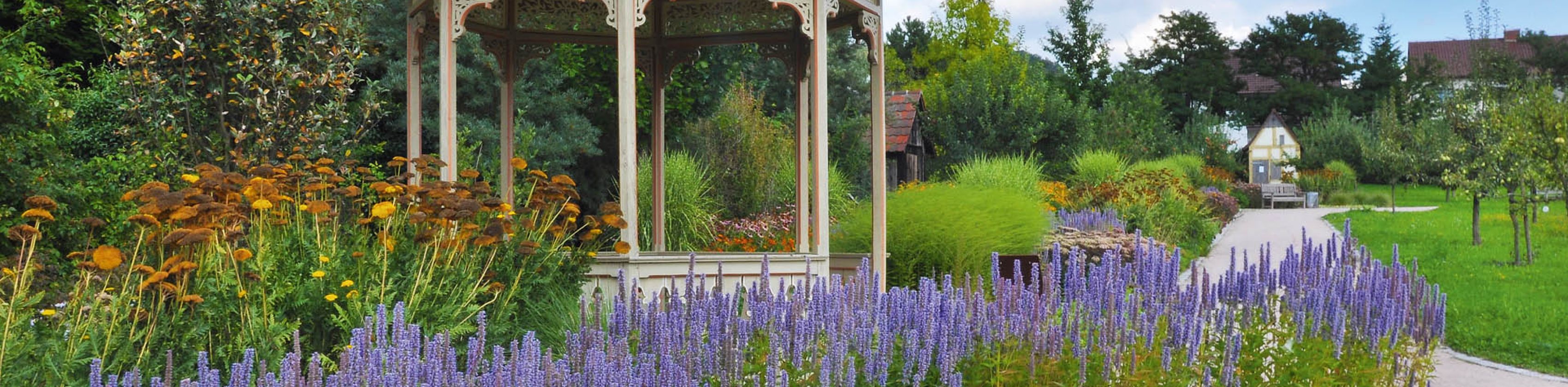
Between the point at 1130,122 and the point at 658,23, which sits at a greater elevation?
the point at 1130,122

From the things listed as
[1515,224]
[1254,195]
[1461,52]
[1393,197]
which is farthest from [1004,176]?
[1461,52]

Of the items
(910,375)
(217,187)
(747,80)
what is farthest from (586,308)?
(747,80)

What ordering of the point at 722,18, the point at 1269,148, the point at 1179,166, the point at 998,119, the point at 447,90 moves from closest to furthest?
the point at 447,90, the point at 722,18, the point at 998,119, the point at 1179,166, the point at 1269,148

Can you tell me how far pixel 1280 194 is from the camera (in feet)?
109

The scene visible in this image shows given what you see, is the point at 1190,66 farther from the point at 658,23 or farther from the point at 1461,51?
the point at 658,23

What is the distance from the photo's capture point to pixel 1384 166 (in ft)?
98.1

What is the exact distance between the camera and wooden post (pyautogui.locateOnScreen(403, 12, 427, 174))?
7.29 meters

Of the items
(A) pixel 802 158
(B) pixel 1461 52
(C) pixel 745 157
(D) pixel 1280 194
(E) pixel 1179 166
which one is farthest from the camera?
(B) pixel 1461 52

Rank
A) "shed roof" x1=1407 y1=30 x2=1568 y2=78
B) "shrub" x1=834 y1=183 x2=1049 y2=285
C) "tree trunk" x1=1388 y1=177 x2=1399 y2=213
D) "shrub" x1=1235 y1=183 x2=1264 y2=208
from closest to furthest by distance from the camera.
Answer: "shrub" x1=834 y1=183 x2=1049 y2=285, "tree trunk" x1=1388 y1=177 x2=1399 y2=213, "shrub" x1=1235 y1=183 x2=1264 y2=208, "shed roof" x1=1407 y1=30 x2=1568 y2=78

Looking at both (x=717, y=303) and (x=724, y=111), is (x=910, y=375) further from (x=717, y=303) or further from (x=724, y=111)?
(x=724, y=111)

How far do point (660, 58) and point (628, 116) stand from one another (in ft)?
9.77

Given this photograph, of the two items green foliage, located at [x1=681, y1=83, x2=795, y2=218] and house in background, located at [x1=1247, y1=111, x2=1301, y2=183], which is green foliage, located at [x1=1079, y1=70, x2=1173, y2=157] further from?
green foliage, located at [x1=681, y1=83, x2=795, y2=218]

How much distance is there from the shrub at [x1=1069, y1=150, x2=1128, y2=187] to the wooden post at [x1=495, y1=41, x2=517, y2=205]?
11.1 meters

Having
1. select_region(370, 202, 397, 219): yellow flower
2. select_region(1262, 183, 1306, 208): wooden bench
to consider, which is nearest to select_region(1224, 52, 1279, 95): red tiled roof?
select_region(1262, 183, 1306, 208): wooden bench
